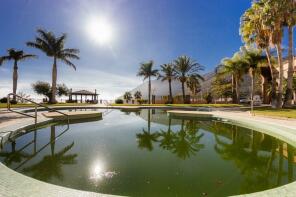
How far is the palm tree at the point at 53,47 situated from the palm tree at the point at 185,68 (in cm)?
1944

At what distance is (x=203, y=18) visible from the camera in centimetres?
2831

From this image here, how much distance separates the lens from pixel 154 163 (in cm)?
575

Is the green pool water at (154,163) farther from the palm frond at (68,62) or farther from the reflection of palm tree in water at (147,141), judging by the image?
the palm frond at (68,62)

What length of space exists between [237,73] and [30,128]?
34063 mm

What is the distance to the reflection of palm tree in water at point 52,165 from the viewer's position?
471 cm

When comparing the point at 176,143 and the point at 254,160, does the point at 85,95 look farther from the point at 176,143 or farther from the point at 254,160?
the point at 254,160

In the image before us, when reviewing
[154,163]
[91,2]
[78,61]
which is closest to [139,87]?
[78,61]

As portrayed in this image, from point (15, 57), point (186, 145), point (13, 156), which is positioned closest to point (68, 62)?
point (15, 57)

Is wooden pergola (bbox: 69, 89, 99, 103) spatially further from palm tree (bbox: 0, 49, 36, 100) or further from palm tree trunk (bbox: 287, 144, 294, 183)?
palm tree trunk (bbox: 287, 144, 294, 183)

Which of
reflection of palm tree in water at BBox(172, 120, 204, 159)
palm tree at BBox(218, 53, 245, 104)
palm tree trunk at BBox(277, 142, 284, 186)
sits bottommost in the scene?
palm tree trunk at BBox(277, 142, 284, 186)

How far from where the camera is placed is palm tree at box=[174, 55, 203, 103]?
42062 mm

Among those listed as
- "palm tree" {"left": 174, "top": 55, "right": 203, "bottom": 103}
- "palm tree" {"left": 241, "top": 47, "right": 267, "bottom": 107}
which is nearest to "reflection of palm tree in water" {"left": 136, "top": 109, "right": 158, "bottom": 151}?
"palm tree" {"left": 241, "top": 47, "right": 267, "bottom": 107}

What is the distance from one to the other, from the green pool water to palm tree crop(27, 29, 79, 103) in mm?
27276

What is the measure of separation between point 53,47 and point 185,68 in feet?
77.2
